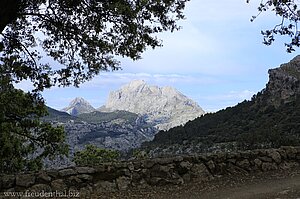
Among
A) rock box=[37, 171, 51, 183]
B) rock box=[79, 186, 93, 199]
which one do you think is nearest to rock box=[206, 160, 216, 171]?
rock box=[79, 186, 93, 199]

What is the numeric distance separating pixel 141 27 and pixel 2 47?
182 inches

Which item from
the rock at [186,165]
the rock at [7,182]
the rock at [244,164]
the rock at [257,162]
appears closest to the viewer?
the rock at [7,182]

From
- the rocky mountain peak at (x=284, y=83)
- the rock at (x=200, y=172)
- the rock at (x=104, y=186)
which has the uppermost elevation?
the rocky mountain peak at (x=284, y=83)

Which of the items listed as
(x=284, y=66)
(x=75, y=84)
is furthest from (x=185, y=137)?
(x=75, y=84)

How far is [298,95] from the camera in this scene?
281ft

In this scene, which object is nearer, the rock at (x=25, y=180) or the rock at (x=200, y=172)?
the rock at (x=25, y=180)

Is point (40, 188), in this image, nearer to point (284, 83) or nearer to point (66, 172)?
point (66, 172)

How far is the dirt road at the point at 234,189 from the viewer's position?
8.80 m

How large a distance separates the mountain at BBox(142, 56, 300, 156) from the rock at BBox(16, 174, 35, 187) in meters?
65.0

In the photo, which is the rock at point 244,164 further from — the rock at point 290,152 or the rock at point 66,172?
the rock at point 66,172

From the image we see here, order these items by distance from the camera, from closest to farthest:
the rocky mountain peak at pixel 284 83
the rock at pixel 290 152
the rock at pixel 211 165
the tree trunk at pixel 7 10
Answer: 1. the tree trunk at pixel 7 10
2. the rock at pixel 211 165
3. the rock at pixel 290 152
4. the rocky mountain peak at pixel 284 83

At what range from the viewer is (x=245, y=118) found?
302 ft

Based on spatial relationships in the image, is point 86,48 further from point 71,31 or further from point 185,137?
point 185,137

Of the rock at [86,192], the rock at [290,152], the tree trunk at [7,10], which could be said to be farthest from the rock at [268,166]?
the tree trunk at [7,10]
